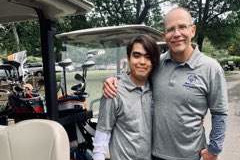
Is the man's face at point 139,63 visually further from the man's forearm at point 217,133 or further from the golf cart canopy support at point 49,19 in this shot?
the golf cart canopy support at point 49,19

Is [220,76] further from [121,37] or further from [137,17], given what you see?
[137,17]

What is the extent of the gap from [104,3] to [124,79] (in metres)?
26.7

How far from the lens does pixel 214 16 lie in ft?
103

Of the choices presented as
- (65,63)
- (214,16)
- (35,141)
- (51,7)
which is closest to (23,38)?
(214,16)

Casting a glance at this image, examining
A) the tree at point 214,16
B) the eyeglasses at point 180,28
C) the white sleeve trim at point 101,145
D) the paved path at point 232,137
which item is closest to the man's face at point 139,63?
the eyeglasses at point 180,28

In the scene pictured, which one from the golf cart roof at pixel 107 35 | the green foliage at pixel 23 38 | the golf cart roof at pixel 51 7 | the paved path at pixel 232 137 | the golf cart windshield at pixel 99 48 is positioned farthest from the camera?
the green foliage at pixel 23 38

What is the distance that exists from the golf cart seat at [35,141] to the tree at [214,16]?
28193mm

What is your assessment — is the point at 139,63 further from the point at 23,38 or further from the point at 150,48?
the point at 23,38

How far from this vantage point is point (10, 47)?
22.6 m

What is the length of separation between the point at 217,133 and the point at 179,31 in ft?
2.27

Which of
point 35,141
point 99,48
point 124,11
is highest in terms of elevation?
point 124,11

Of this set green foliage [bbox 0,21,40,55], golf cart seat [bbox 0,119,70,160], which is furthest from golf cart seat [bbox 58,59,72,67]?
green foliage [bbox 0,21,40,55]

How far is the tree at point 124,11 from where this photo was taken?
28.2 meters

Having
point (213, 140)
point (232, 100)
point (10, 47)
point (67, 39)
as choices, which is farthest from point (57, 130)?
point (10, 47)
